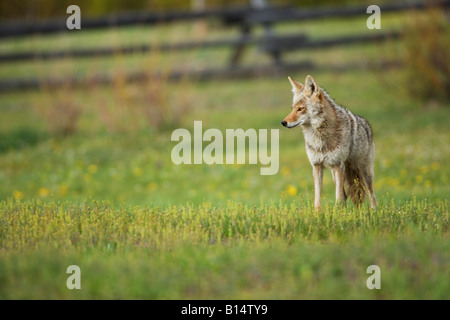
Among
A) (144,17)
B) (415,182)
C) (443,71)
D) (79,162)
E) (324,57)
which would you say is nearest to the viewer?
(415,182)

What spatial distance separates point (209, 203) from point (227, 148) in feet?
23.0

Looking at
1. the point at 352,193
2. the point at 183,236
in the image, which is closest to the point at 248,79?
the point at 352,193

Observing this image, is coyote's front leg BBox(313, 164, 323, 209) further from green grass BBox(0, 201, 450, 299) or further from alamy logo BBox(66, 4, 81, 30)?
alamy logo BBox(66, 4, 81, 30)

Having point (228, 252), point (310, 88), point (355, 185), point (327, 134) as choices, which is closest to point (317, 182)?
point (327, 134)

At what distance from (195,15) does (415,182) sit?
10487mm

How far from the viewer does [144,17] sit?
17141 mm

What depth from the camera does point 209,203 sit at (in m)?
5.86

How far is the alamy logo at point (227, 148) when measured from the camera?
11797 mm

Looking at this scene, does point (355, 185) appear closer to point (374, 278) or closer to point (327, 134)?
point (327, 134)

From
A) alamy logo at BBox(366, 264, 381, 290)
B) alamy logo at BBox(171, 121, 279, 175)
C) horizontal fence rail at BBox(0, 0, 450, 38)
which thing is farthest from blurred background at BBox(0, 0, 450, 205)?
alamy logo at BBox(366, 264, 381, 290)

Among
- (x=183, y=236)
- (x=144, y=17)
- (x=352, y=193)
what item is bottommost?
(x=183, y=236)

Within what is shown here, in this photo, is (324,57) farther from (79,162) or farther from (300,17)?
(79,162)

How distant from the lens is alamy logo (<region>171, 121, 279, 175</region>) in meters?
11.8

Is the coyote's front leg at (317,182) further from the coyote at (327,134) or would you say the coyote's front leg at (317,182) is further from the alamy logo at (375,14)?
the alamy logo at (375,14)
